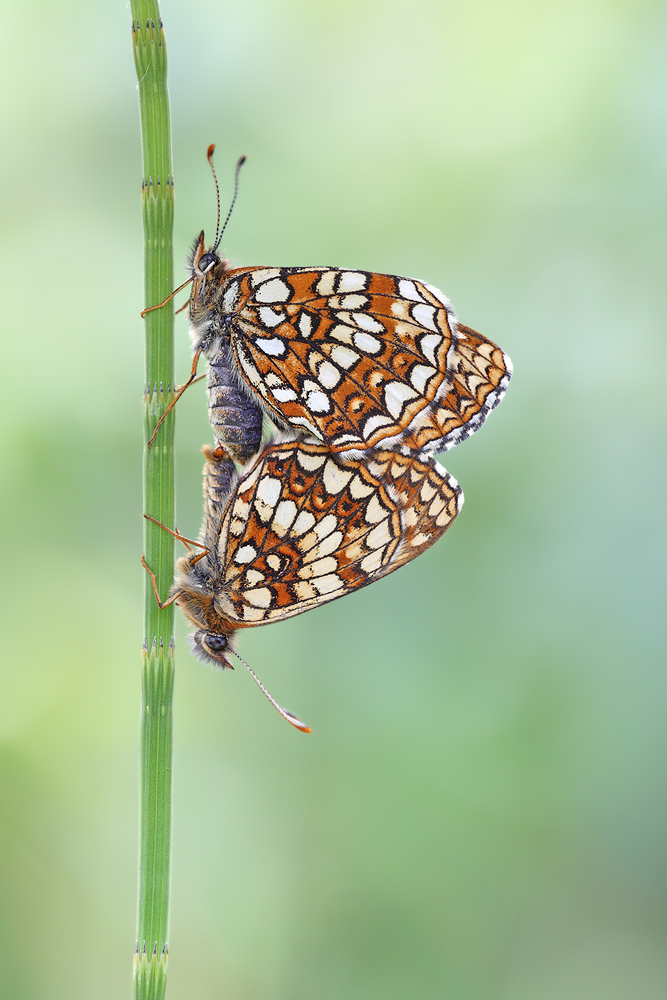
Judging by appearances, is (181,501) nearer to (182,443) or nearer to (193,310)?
(182,443)

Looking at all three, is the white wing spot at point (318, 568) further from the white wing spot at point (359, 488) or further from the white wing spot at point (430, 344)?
the white wing spot at point (430, 344)

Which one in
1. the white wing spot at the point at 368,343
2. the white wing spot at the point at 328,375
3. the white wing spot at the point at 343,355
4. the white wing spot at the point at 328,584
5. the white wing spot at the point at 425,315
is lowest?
the white wing spot at the point at 328,584

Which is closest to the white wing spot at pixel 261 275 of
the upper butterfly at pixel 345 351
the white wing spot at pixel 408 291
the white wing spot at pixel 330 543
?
the upper butterfly at pixel 345 351

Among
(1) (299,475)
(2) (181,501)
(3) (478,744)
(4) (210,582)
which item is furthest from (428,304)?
(3) (478,744)

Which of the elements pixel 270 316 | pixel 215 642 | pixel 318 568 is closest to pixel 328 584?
pixel 318 568

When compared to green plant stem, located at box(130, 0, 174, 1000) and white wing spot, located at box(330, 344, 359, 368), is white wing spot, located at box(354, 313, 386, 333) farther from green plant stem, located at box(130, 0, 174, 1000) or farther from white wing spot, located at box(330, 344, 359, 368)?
green plant stem, located at box(130, 0, 174, 1000)

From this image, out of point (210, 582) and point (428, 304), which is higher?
point (428, 304)

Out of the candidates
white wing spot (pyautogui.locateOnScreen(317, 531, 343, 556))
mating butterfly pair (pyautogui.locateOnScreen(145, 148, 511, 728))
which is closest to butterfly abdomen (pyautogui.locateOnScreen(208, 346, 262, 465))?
mating butterfly pair (pyautogui.locateOnScreen(145, 148, 511, 728))

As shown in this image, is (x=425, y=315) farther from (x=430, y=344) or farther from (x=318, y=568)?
(x=318, y=568)

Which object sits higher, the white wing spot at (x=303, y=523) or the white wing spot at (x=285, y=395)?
the white wing spot at (x=285, y=395)
